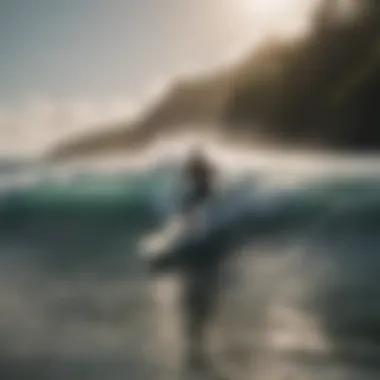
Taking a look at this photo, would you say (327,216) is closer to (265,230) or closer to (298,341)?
(265,230)

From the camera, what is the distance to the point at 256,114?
1237 millimetres

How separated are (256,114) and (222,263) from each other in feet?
0.83

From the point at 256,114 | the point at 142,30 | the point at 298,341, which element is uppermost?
the point at 142,30

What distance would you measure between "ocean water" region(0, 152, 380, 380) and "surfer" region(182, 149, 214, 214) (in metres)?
0.03

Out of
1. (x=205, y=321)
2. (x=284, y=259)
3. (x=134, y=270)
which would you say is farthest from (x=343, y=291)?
(x=134, y=270)

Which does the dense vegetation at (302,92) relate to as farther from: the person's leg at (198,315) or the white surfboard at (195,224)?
the person's leg at (198,315)

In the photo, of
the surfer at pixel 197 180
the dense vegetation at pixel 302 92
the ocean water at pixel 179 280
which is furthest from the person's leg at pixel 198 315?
the dense vegetation at pixel 302 92

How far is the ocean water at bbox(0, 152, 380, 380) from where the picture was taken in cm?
117

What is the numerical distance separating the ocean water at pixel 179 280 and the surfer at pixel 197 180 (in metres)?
0.03

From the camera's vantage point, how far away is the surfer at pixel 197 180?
124 centimetres

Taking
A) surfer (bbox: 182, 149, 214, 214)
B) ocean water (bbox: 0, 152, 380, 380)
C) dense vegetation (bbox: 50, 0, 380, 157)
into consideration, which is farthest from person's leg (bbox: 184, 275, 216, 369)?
dense vegetation (bbox: 50, 0, 380, 157)

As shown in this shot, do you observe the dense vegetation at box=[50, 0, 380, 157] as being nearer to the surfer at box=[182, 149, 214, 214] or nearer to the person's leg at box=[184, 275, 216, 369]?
the surfer at box=[182, 149, 214, 214]

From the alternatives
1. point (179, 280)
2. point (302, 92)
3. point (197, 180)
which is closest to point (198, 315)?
point (179, 280)

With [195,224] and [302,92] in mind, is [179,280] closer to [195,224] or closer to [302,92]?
[195,224]
